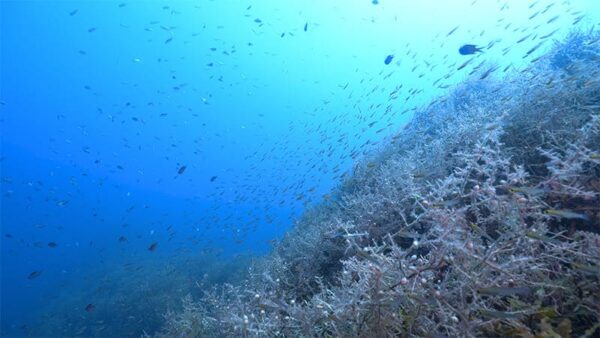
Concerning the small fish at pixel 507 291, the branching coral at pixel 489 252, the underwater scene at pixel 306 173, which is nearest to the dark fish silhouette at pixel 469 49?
the underwater scene at pixel 306 173

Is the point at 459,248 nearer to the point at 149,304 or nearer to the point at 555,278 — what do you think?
the point at 555,278

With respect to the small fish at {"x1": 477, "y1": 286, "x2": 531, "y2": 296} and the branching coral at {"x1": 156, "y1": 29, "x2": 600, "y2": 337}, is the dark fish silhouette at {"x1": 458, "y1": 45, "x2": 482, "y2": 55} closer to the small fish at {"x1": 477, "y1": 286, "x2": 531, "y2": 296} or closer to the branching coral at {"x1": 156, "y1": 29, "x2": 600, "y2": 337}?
the branching coral at {"x1": 156, "y1": 29, "x2": 600, "y2": 337}

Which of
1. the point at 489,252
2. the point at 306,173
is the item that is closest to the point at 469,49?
the point at 489,252

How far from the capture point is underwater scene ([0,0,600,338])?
2350mm

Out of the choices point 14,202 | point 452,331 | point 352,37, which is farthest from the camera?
point 352,37

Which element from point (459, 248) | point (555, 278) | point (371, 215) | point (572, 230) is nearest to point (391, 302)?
point (459, 248)

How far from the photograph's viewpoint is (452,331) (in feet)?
6.70

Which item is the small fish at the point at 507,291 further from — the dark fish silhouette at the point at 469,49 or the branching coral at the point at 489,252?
the dark fish silhouette at the point at 469,49

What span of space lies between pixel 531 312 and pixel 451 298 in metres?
0.48

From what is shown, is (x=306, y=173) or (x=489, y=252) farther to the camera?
(x=306, y=173)

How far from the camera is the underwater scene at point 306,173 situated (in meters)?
2.35

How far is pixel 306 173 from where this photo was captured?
61.5 ft

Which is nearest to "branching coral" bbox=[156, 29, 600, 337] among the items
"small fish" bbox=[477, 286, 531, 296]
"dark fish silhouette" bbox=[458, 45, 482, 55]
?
"small fish" bbox=[477, 286, 531, 296]

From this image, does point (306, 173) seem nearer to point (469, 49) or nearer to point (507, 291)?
point (469, 49)
